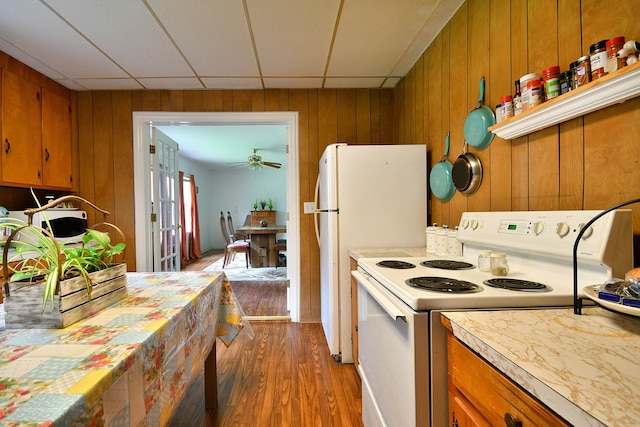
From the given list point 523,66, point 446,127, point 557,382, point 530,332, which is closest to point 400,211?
point 446,127

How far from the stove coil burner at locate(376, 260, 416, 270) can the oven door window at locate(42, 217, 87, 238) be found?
2.48 meters

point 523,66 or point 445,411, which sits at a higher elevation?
point 523,66

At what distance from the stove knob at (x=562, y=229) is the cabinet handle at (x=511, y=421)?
0.62 m

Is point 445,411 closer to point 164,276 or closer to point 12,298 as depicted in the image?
point 12,298

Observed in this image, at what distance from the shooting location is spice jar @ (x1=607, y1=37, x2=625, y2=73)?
0.80 meters

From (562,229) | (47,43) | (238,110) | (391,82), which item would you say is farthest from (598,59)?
(47,43)

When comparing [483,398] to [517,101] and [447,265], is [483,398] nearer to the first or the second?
[447,265]

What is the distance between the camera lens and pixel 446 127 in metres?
1.84

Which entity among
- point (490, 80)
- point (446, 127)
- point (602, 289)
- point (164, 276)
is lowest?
point (164, 276)

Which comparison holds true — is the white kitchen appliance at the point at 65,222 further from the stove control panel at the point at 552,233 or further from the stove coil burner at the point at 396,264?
the stove control panel at the point at 552,233

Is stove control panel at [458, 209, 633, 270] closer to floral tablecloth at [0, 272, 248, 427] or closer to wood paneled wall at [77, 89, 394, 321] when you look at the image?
floral tablecloth at [0, 272, 248, 427]

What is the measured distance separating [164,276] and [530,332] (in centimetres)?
150

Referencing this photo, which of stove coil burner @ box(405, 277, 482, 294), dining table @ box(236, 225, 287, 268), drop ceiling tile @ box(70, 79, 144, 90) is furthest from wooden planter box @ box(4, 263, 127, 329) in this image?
dining table @ box(236, 225, 287, 268)

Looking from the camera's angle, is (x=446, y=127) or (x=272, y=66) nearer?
(x=446, y=127)
